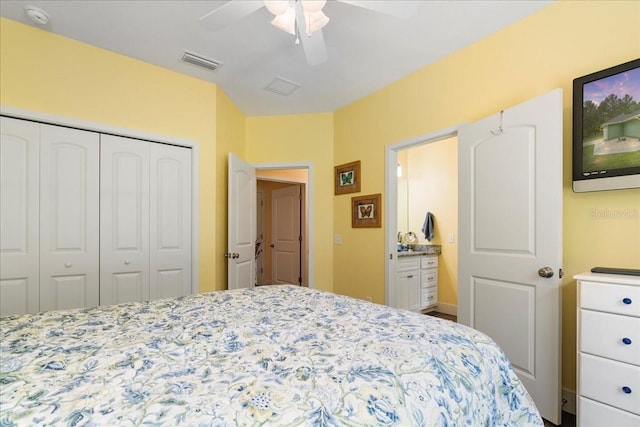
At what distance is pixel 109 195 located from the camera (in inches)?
102

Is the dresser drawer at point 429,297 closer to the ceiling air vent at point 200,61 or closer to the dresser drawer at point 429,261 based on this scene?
the dresser drawer at point 429,261

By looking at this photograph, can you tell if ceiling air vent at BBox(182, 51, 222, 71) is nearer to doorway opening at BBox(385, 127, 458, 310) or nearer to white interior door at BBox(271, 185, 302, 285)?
doorway opening at BBox(385, 127, 458, 310)

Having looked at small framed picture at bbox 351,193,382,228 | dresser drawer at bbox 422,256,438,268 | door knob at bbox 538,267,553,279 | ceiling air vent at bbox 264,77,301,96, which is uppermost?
ceiling air vent at bbox 264,77,301,96

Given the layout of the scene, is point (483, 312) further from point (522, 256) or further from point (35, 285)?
point (35, 285)

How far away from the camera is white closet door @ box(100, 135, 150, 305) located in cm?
257

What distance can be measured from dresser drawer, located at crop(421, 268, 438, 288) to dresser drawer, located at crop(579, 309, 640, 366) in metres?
2.47

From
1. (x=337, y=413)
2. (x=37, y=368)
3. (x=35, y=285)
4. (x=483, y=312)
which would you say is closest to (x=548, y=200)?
(x=483, y=312)

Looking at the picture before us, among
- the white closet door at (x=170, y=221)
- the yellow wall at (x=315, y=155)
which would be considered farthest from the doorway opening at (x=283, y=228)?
the white closet door at (x=170, y=221)

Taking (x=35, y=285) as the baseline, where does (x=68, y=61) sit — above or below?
above

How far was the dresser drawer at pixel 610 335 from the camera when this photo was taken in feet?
4.61

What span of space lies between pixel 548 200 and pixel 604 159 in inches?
12.8

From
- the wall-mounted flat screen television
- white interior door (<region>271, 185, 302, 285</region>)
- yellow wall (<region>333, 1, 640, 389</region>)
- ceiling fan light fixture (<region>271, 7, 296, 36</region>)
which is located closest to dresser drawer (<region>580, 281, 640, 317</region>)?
yellow wall (<region>333, 1, 640, 389</region>)

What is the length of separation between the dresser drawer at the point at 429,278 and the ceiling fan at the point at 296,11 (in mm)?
3154

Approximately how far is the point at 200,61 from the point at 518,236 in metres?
2.82
